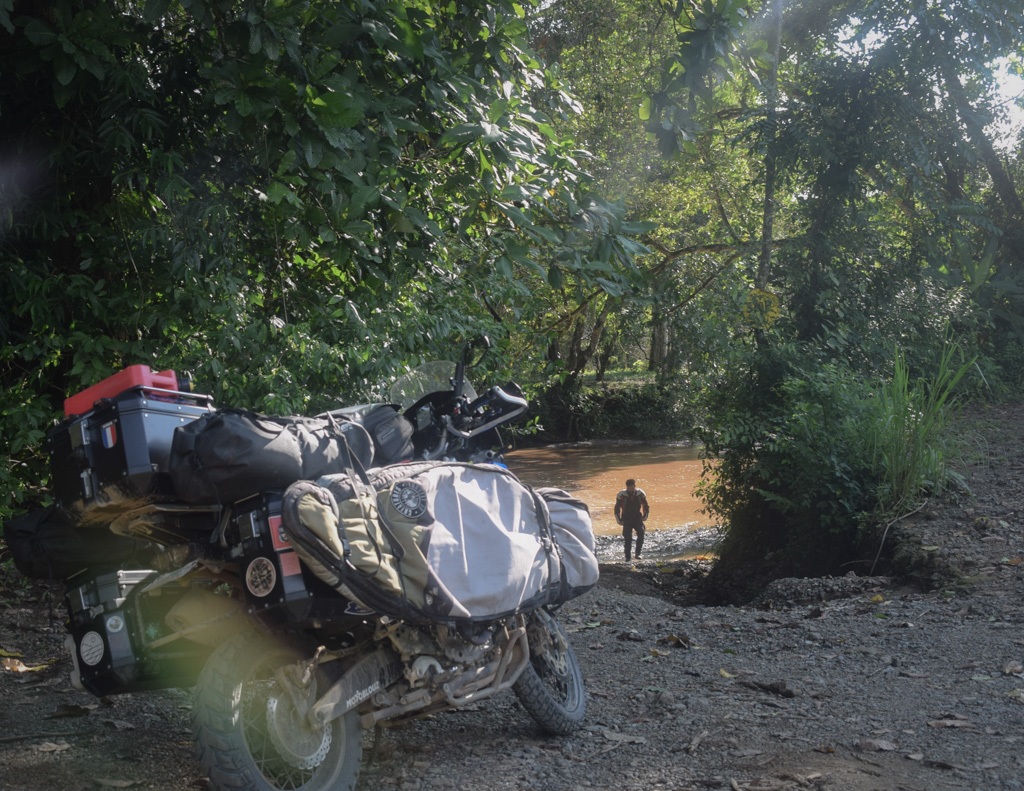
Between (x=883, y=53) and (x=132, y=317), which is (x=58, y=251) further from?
(x=883, y=53)

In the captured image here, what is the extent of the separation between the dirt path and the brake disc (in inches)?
16.4

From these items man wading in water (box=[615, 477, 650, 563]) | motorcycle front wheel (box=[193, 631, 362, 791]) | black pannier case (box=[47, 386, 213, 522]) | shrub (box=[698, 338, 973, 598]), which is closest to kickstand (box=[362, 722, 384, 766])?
motorcycle front wheel (box=[193, 631, 362, 791])

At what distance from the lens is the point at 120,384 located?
291cm

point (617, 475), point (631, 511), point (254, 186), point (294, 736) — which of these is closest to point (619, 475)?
point (617, 475)

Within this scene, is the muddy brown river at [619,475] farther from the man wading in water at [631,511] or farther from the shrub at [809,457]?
the shrub at [809,457]

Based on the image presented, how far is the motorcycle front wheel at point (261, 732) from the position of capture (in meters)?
2.70

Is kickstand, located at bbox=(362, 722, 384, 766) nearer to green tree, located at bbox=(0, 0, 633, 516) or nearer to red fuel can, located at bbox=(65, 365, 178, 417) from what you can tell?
red fuel can, located at bbox=(65, 365, 178, 417)

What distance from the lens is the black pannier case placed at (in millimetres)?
2783

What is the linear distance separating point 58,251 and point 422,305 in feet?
9.23

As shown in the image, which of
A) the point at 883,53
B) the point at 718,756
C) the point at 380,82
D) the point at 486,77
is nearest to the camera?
the point at 718,756

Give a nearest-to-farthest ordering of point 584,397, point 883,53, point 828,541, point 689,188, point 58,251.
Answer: point 58,251 < point 828,541 < point 883,53 < point 689,188 < point 584,397

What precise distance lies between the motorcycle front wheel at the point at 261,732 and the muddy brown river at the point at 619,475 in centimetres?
1173

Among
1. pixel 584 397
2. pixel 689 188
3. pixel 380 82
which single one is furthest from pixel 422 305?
pixel 584 397

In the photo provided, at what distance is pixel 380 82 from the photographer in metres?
4.44
